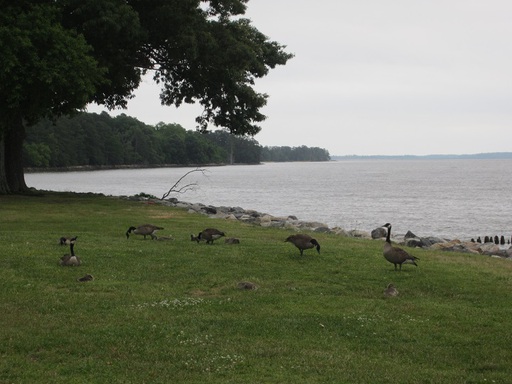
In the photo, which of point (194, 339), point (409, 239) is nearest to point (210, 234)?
point (194, 339)

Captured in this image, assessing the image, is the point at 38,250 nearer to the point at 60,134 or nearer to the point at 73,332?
the point at 73,332

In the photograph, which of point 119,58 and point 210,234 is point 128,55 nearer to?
point 119,58

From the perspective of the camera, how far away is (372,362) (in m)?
9.24

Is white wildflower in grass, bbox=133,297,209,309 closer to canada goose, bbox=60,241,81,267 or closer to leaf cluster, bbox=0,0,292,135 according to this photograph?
canada goose, bbox=60,241,81,267

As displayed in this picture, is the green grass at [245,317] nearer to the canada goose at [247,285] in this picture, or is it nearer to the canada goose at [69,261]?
the canada goose at [69,261]

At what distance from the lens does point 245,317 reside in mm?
11508

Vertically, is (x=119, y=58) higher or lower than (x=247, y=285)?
higher

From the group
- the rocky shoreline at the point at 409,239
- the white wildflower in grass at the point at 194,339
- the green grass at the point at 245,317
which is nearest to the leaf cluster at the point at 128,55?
the rocky shoreline at the point at 409,239

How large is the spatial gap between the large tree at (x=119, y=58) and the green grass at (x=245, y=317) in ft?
46.3

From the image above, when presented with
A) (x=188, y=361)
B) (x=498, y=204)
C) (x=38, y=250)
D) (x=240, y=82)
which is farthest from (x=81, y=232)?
(x=498, y=204)

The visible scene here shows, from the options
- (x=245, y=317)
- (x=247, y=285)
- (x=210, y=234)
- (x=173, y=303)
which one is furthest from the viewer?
(x=210, y=234)

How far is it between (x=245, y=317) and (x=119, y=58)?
30299 mm

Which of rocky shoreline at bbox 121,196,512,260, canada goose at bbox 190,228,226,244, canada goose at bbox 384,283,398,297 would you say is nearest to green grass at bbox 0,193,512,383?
canada goose at bbox 384,283,398,297

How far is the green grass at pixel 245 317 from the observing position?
889cm
